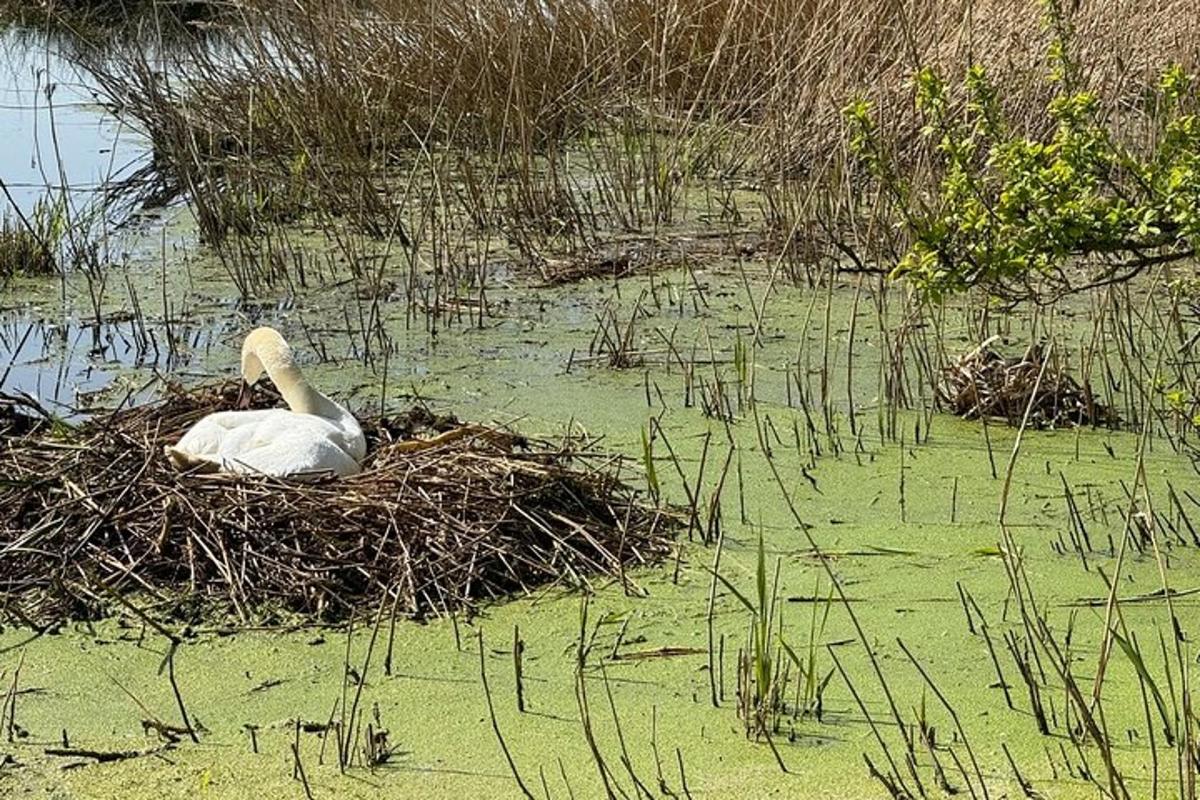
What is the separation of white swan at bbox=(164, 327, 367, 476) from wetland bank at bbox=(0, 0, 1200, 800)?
0.13m

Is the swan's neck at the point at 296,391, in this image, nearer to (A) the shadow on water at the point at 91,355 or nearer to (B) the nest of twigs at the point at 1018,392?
(A) the shadow on water at the point at 91,355

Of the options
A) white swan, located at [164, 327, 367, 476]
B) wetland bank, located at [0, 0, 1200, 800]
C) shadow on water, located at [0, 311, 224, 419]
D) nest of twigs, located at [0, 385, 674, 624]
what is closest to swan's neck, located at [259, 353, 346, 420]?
white swan, located at [164, 327, 367, 476]

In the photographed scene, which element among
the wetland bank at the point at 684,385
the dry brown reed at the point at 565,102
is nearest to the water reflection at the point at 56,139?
the wetland bank at the point at 684,385

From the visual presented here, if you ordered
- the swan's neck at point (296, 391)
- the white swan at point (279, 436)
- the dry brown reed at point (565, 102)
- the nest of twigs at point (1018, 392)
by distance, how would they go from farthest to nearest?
1. the dry brown reed at point (565, 102)
2. the nest of twigs at point (1018, 392)
3. the swan's neck at point (296, 391)
4. the white swan at point (279, 436)

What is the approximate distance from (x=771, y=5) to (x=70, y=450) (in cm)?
515

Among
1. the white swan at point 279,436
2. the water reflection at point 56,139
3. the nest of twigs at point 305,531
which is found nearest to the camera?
the nest of twigs at point 305,531

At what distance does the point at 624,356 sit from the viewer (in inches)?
211

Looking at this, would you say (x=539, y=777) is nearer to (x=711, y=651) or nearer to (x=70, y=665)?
(x=711, y=651)

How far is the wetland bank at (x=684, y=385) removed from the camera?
9.26 ft

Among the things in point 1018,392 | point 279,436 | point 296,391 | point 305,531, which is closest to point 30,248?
point 296,391

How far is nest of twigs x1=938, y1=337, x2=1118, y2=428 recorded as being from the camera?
15.4ft

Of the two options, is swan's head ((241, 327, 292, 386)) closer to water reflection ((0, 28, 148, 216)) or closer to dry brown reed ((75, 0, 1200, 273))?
dry brown reed ((75, 0, 1200, 273))

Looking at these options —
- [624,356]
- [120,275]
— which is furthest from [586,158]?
[624,356]

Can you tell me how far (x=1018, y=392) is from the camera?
186 inches
